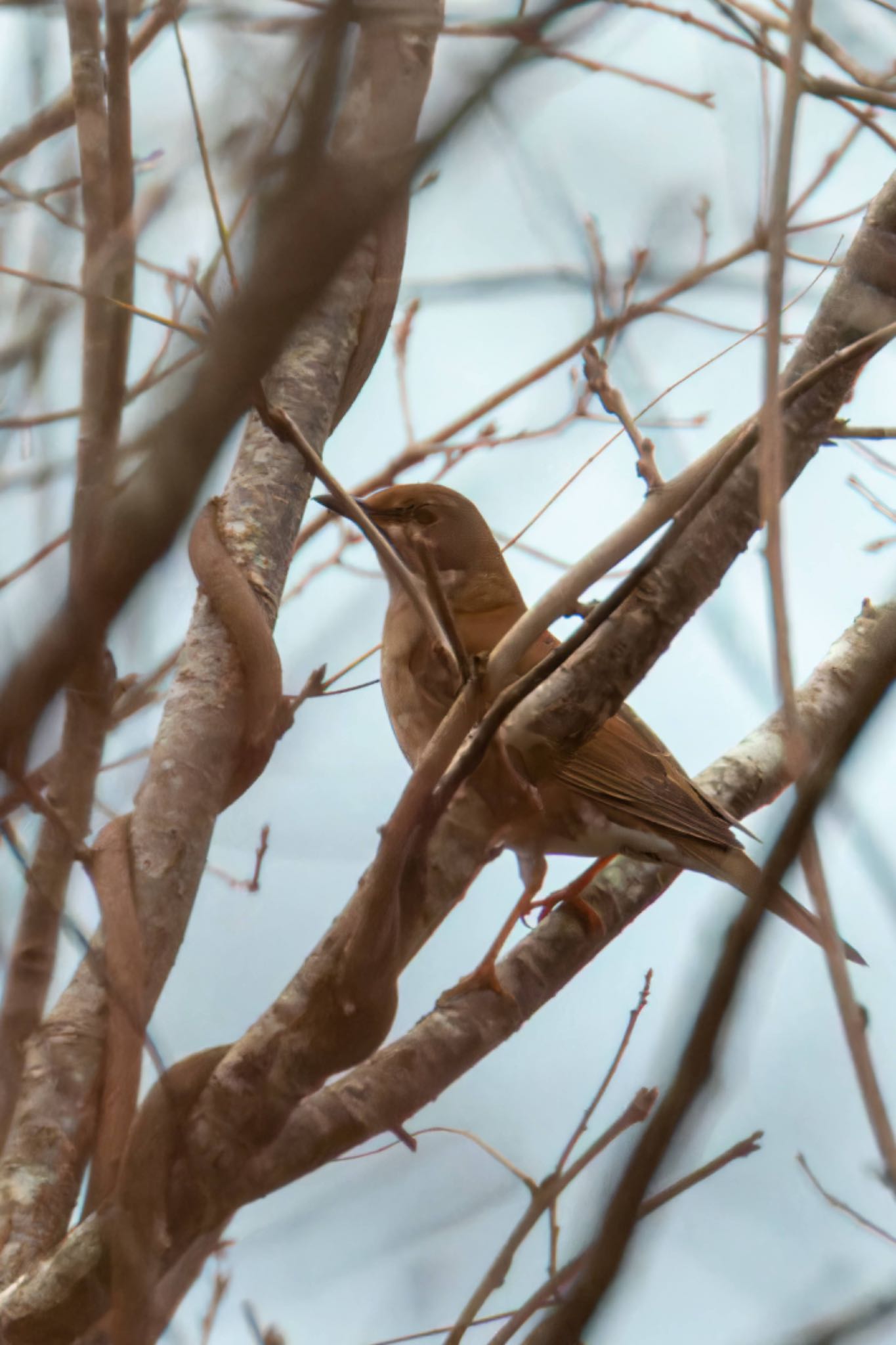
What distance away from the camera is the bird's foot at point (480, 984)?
7.32 ft

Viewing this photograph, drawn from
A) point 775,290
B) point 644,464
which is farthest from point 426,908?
point 775,290

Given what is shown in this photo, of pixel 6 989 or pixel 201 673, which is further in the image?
pixel 201 673

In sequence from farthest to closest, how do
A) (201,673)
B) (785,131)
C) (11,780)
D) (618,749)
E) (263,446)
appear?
(618,749), (263,446), (201,673), (785,131), (11,780)

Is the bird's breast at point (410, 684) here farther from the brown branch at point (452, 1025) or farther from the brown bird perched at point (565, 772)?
the brown branch at point (452, 1025)

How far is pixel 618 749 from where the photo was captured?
3.31 metres

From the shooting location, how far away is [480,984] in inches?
92.0

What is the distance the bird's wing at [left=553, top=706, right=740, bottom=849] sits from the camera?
9.78 feet

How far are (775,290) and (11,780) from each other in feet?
2.53

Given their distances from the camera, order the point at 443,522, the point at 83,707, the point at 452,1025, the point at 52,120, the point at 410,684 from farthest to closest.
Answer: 1. the point at 443,522
2. the point at 410,684
3. the point at 52,120
4. the point at 452,1025
5. the point at 83,707

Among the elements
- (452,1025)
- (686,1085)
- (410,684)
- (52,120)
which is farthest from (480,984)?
(52,120)

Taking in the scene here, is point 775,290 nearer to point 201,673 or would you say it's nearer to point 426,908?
point 426,908

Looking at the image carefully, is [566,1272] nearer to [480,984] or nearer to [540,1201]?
[540,1201]

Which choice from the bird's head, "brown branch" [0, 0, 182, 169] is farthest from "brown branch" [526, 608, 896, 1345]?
the bird's head

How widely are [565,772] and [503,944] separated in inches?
18.7
